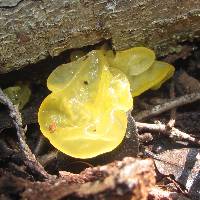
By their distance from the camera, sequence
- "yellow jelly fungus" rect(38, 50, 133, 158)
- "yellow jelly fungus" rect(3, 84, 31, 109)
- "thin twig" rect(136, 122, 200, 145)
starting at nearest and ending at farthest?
"yellow jelly fungus" rect(38, 50, 133, 158)
"thin twig" rect(136, 122, 200, 145)
"yellow jelly fungus" rect(3, 84, 31, 109)

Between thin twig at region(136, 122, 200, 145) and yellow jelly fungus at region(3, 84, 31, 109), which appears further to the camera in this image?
yellow jelly fungus at region(3, 84, 31, 109)

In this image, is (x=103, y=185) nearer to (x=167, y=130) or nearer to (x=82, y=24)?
(x=167, y=130)

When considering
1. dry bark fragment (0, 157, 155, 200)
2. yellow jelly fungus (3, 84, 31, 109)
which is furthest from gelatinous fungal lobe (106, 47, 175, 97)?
dry bark fragment (0, 157, 155, 200)

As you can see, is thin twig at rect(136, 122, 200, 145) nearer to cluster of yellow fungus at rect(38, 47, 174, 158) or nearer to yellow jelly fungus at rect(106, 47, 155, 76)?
cluster of yellow fungus at rect(38, 47, 174, 158)

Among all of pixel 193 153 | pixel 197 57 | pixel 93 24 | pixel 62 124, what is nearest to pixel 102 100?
pixel 62 124

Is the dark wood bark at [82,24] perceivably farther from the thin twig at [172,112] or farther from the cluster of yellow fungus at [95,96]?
the thin twig at [172,112]

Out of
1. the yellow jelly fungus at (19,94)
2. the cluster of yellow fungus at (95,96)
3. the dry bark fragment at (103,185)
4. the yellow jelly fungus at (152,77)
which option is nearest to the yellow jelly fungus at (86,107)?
the cluster of yellow fungus at (95,96)
